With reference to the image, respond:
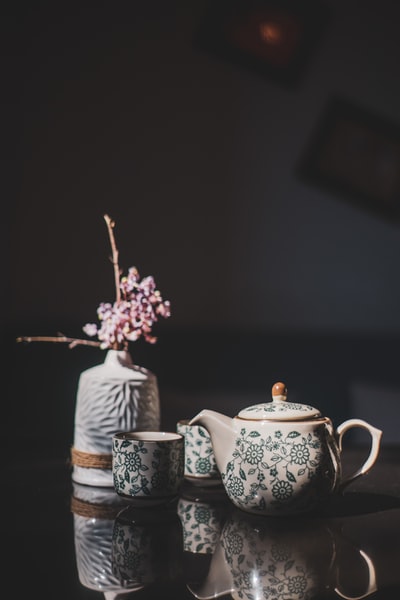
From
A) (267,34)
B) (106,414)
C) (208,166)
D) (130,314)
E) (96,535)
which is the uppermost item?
(267,34)

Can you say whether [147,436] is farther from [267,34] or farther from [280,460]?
[267,34]

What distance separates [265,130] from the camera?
2.44 meters

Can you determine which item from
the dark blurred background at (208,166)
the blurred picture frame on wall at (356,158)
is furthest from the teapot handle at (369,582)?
the blurred picture frame on wall at (356,158)

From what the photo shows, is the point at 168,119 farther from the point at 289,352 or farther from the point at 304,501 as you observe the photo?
the point at 304,501

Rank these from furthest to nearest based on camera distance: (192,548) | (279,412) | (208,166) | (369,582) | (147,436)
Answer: (208,166)
(147,436)
(279,412)
(192,548)
(369,582)

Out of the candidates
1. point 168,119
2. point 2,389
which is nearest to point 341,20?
point 168,119

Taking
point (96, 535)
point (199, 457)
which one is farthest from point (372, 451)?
point (96, 535)

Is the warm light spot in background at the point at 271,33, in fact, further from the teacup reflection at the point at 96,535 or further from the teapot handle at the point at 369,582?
the teapot handle at the point at 369,582

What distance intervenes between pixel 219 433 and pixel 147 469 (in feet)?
0.34

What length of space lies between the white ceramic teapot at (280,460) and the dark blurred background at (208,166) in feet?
4.53

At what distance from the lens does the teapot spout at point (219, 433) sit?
2.93 feet

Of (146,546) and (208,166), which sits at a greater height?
(208,166)

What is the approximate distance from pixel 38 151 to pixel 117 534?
1.80m

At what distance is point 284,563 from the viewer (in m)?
0.70
